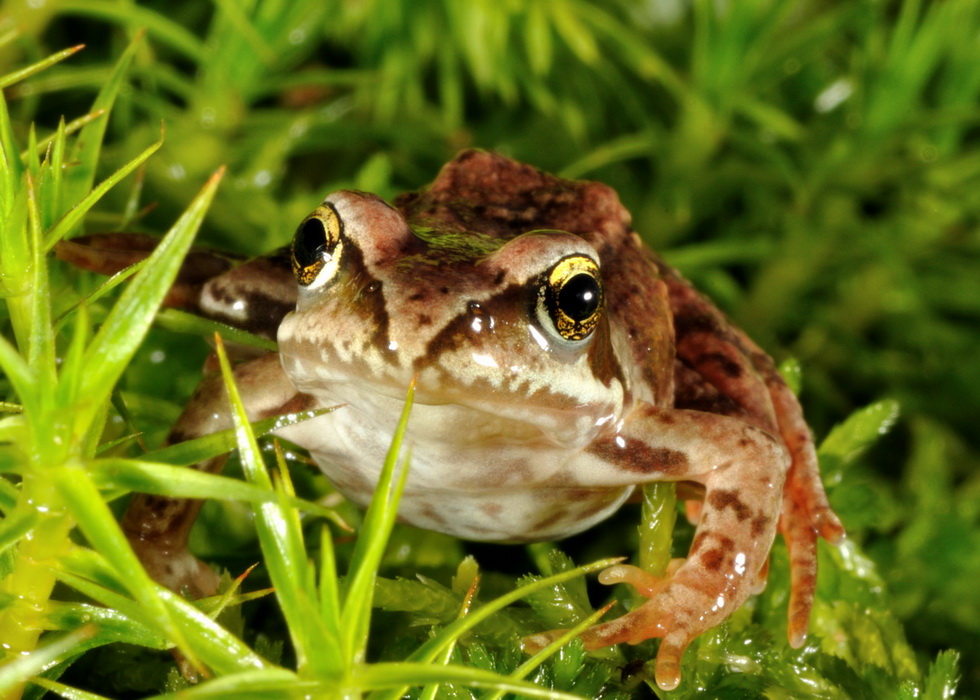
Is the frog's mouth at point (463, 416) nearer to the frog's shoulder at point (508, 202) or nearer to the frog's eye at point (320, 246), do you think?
the frog's eye at point (320, 246)

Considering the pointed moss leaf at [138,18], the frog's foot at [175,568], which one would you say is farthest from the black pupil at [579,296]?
the pointed moss leaf at [138,18]

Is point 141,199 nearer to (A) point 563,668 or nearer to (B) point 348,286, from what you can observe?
(B) point 348,286

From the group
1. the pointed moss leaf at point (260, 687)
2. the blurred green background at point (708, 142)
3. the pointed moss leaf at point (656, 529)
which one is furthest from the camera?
the blurred green background at point (708, 142)

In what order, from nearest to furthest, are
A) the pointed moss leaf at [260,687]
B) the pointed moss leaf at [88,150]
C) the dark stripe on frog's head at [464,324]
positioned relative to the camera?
the pointed moss leaf at [260,687] → the dark stripe on frog's head at [464,324] → the pointed moss leaf at [88,150]

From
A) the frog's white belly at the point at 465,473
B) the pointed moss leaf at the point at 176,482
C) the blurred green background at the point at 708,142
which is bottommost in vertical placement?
the pointed moss leaf at the point at 176,482

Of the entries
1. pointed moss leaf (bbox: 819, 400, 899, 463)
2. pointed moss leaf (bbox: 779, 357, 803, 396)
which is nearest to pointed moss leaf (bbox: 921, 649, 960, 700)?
pointed moss leaf (bbox: 819, 400, 899, 463)

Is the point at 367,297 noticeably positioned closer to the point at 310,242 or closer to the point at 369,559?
the point at 310,242

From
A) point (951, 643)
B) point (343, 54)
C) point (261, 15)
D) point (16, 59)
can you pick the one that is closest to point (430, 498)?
point (951, 643)
